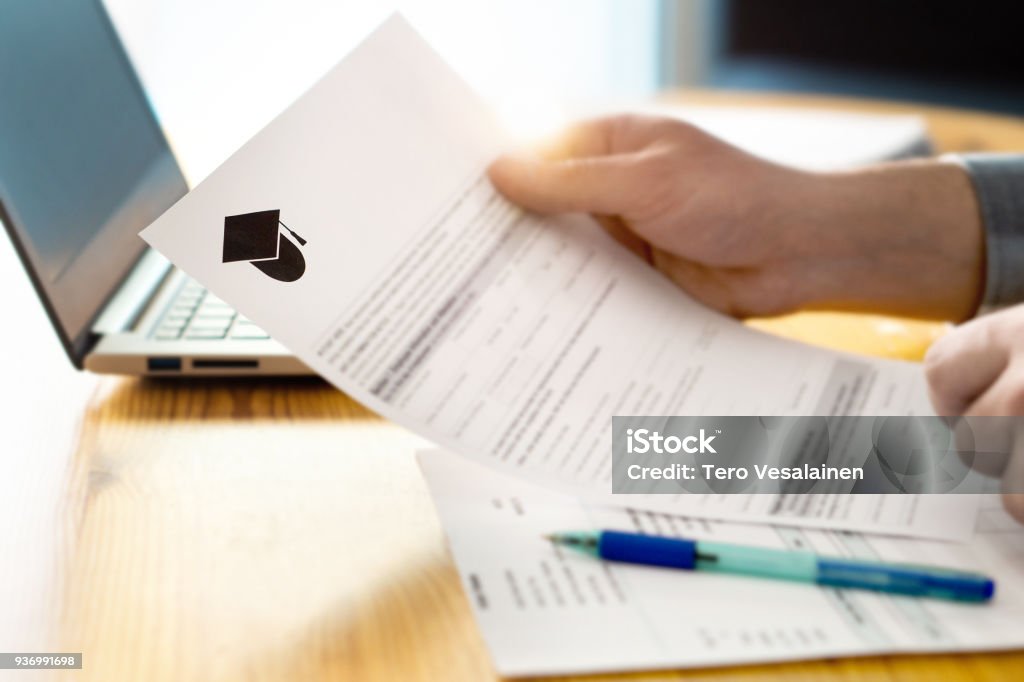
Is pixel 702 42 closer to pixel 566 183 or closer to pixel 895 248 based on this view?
pixel 895 248

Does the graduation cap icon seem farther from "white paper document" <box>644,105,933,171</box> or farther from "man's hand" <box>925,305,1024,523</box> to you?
"white paper document" <box>644,105,933,171</box>

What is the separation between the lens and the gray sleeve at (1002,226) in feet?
2.66

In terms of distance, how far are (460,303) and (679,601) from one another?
223mm

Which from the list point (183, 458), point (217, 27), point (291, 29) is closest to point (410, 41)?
point (183, 458)

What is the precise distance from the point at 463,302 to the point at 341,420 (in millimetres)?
124

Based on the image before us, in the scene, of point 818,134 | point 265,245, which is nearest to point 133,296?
point 265,245

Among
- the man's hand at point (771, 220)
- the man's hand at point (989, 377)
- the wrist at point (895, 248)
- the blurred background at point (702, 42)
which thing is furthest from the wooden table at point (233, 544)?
the blurred background at point (702, 42)

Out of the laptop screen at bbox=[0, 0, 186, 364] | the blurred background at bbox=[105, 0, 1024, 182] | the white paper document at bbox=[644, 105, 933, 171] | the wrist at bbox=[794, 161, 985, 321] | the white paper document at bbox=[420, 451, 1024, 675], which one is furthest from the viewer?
the blurred background at bbox=[105, 0, 1024, 182]

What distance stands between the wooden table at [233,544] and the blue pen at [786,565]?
40 millimetres

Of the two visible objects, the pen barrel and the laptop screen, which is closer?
the pen barrel

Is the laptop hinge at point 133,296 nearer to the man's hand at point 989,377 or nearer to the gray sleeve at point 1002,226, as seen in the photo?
the man's hand at point 989,377

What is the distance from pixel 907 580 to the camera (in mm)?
472

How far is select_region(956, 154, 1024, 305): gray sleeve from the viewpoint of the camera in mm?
810

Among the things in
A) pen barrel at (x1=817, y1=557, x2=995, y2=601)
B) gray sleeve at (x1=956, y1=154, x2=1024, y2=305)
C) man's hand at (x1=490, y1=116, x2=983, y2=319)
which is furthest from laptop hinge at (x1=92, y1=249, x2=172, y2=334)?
gray sleeve at (x1=956, y1=154, x2=1024, y2=305)
